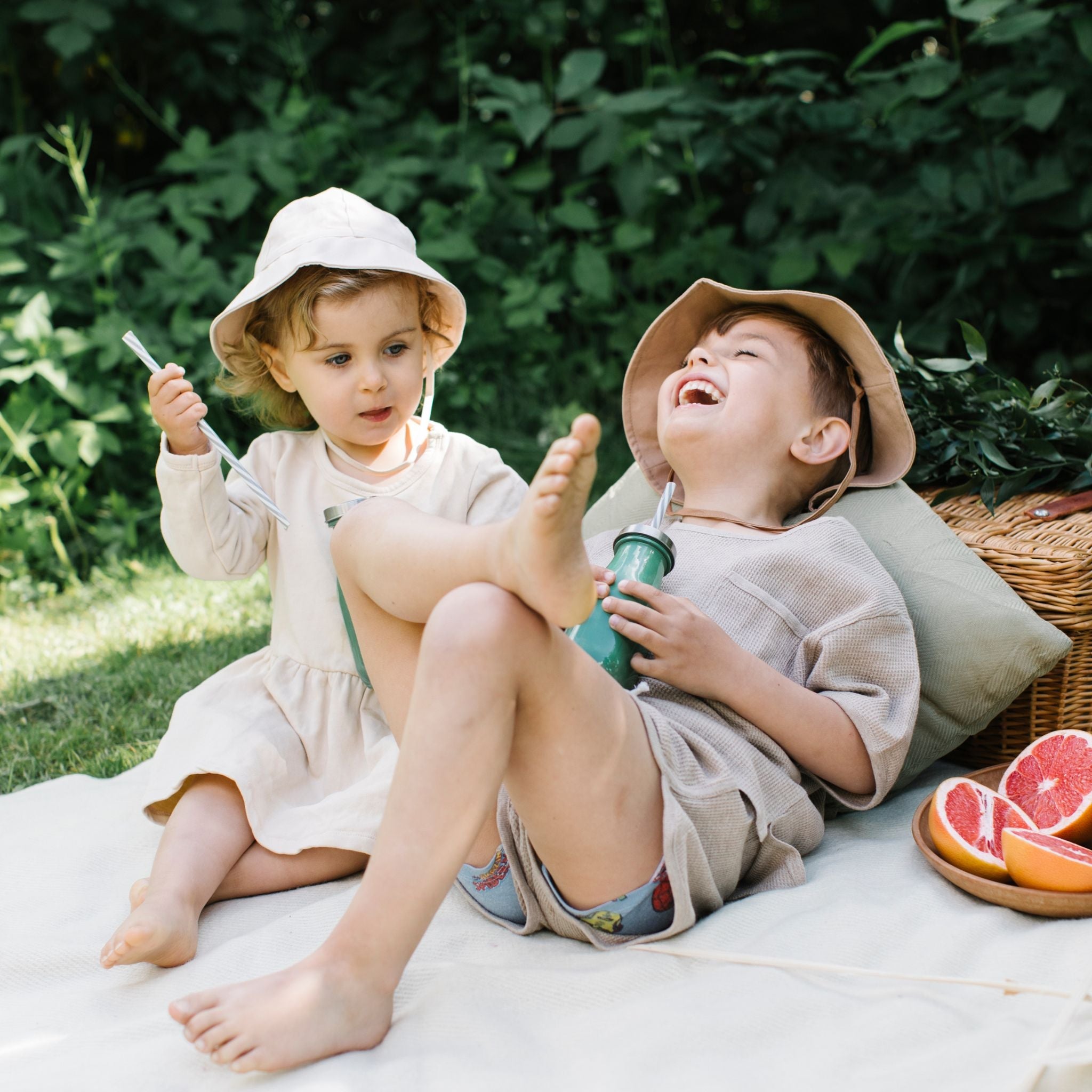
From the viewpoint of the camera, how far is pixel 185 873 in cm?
194

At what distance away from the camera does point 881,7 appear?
4.09 metres

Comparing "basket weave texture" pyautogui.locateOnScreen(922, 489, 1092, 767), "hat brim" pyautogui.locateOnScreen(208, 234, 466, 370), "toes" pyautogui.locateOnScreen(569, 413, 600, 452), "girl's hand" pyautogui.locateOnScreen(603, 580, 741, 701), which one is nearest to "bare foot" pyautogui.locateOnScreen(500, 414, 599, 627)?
"toes" pyautogui.locateOnScreen(569, 413, 600, 452)

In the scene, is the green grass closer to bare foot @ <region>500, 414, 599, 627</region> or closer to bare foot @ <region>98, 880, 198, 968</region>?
bare foot @ <region>98, 880, 198, 968</region>

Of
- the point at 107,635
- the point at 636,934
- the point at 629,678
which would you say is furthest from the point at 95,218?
the point at 636,934

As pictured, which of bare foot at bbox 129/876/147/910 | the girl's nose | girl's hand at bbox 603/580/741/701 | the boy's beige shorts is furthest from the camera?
the girl's nose

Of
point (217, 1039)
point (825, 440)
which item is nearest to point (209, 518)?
point (217, 1039)

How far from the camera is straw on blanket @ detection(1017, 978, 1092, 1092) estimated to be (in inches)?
54.7

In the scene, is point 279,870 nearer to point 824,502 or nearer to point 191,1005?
point 191,1005

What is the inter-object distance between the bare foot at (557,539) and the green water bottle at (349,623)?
489 mm

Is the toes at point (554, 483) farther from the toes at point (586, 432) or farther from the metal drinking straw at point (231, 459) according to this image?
the metal drinking straw at point (231, 459)

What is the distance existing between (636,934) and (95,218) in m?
3.82

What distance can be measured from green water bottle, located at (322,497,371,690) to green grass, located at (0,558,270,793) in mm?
864

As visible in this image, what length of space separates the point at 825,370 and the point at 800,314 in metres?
0.13

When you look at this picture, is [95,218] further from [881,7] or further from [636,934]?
[636,934]
